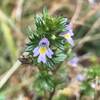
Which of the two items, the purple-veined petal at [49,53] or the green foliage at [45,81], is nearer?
the purple-veined petal at [49,53]

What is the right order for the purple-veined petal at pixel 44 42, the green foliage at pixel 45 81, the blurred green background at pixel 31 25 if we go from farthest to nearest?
the blurred green background at pixel 31 25, the green foliage at pixel 45 81, the purple-veined petal at pixel 44 42

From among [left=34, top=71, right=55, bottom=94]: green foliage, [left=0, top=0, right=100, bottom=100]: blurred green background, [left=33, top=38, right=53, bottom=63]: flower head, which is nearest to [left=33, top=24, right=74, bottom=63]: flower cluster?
[left=33, top=38, right=53, bottom=63]: flower head

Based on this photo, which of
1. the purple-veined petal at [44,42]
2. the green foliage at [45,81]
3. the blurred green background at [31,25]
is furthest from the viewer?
the blurred green background at [31,25]

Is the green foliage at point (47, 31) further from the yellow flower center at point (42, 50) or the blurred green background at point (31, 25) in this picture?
the blurred green background at point (31, 25)

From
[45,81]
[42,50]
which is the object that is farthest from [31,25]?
[42,50]

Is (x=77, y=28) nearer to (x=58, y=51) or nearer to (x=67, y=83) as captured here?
(x=67, y=83)

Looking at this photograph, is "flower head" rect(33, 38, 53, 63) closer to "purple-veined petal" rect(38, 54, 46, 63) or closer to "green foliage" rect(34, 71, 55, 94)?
"purple-veined petal" rect(38, 54, 46, 63)

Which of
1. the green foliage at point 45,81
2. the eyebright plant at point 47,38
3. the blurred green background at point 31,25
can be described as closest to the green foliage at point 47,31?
the eyebright plant at point 47,38

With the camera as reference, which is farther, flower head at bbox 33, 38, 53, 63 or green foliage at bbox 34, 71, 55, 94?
green foliage at bbox 34, 71, 55, 94

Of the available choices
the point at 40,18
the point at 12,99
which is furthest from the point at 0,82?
the point at 12,99

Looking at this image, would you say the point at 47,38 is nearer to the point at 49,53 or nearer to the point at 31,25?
the point at 49,53

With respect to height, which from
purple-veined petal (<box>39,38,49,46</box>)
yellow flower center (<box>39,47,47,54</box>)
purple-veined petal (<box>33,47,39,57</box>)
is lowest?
yellow flower center (<box>39,47,47,54</box>)
